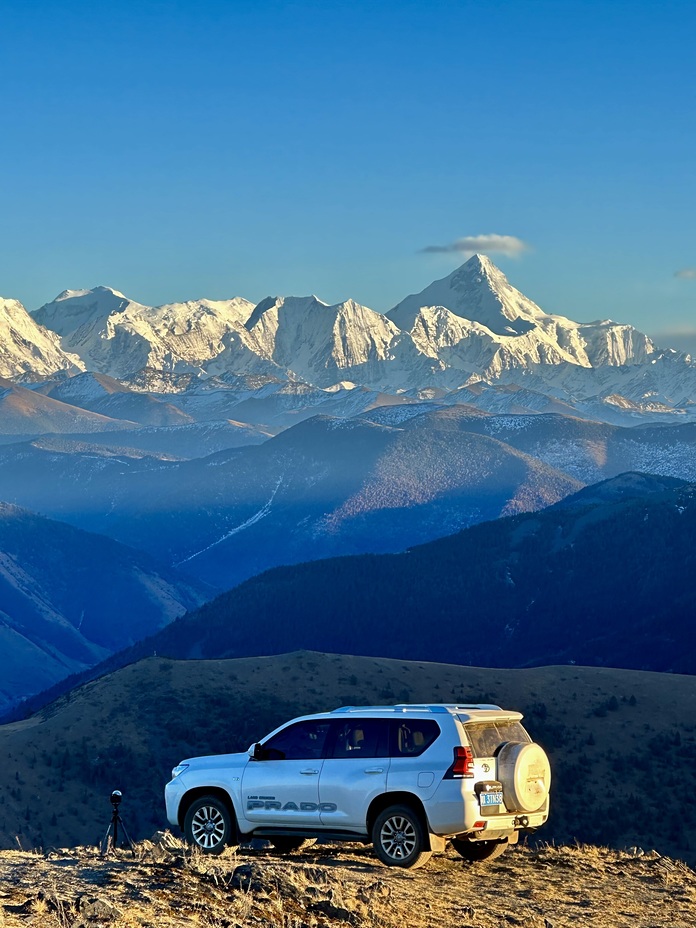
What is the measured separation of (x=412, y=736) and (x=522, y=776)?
1.73 metres

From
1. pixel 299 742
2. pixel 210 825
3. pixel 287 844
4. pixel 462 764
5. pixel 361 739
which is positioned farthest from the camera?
pixel 287 844

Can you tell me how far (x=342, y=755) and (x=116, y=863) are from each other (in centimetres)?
376

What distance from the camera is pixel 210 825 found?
22250 millimetres

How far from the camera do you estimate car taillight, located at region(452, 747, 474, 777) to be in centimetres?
2022

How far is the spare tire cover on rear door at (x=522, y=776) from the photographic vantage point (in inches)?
810

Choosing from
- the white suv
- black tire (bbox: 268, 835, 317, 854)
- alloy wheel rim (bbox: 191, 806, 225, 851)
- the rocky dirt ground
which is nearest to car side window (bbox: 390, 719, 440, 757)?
the white suv

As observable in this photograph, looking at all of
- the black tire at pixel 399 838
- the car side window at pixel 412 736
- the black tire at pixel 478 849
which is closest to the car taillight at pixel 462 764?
the car side window at pixel 412 736

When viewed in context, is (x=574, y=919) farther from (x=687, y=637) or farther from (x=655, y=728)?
(x=687, y=637)

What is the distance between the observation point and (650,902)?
20.0 metres

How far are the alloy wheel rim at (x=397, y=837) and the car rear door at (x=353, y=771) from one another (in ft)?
1.20

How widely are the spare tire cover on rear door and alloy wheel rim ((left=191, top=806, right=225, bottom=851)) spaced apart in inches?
185

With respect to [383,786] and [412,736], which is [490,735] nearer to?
[412,736]

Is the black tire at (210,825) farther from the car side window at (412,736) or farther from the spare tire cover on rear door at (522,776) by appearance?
the spare tire cover on rear door at (522,776)

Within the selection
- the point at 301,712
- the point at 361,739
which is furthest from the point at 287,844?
the point at 301,712
